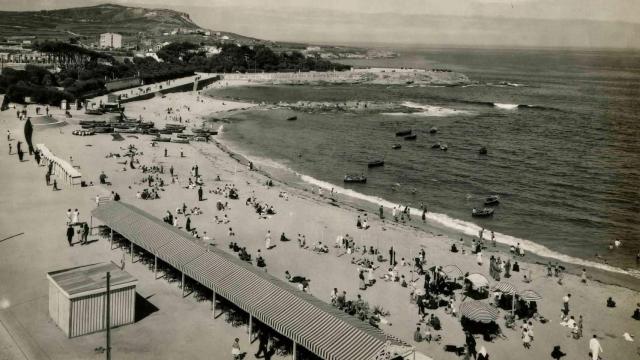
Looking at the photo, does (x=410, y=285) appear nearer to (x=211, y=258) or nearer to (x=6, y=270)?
(x=211, y=258)

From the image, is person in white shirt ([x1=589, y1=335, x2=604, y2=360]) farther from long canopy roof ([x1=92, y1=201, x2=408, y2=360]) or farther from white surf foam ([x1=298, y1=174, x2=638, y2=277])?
white surf foam ([x1=298, y1=174, x2=638, y2=277])

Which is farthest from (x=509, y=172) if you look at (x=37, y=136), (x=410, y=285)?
(x=37, y=136)

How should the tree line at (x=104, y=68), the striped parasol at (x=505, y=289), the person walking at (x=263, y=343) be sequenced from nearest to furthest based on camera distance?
the person walking at (x=263, y=343) → the striped parasol at (x=505, y=289) → the tree line at (x=104, y=68)

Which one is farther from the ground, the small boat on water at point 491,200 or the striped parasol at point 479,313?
the striped parasol at point 479,313

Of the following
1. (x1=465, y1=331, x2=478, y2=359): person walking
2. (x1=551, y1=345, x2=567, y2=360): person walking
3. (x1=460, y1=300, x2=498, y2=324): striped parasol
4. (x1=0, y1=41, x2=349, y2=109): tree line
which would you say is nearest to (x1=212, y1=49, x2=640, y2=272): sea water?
(x1=551, y1=345, x2=567, y2=360): person walking

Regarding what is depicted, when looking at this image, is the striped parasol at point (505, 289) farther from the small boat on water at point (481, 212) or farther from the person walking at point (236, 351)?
the small boat on water at point (481, 212)

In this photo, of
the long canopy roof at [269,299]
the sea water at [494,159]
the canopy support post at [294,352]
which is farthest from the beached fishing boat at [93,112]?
the canopy support post at [294,352]
